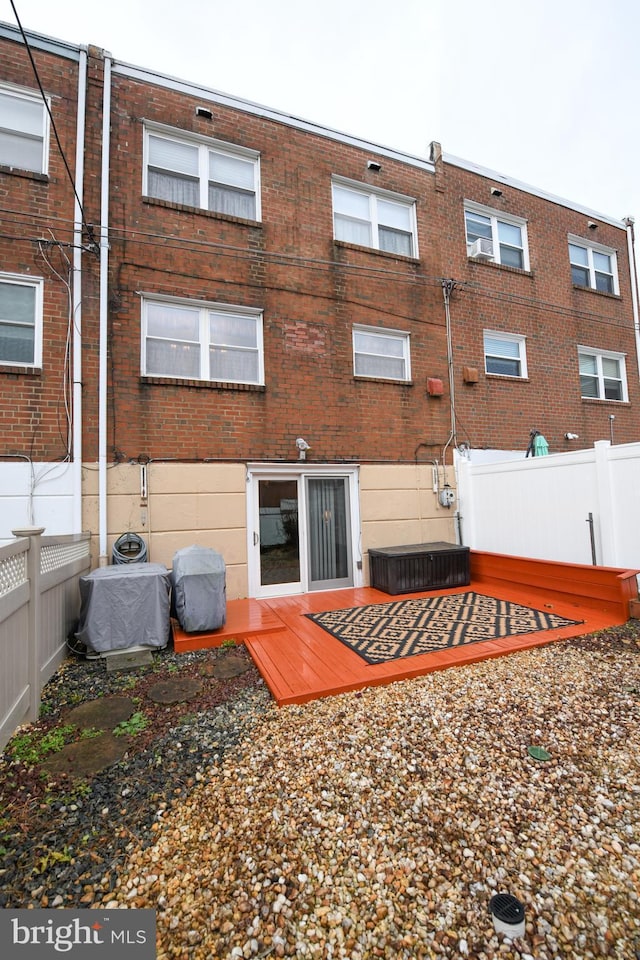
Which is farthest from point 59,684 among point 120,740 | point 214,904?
point 214,904

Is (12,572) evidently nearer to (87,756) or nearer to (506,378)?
(87,756)

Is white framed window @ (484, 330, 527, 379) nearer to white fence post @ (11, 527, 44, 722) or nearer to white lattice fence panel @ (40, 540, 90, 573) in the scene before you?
white lattice fence panel @ (40, 540, 90, 573)

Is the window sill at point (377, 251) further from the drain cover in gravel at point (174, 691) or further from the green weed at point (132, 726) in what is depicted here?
the green weed at point (132, 726)

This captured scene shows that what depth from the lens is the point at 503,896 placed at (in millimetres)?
1661

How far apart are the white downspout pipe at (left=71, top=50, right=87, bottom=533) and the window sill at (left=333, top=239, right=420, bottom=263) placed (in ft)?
13.7

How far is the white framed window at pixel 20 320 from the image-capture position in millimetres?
5832

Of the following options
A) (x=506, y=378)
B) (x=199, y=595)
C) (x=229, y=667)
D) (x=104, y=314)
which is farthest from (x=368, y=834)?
(x=506, y=378)

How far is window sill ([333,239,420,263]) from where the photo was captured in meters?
7.80

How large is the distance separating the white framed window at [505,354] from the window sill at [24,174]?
8198 mm

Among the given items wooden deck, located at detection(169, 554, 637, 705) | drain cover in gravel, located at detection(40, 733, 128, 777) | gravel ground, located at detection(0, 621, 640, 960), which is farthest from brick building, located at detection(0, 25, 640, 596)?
gravel ground, located at detection(0, 621, 640, 960)

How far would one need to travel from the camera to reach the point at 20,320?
232 inches

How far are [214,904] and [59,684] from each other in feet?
9.76

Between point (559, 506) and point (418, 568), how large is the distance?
243 cm

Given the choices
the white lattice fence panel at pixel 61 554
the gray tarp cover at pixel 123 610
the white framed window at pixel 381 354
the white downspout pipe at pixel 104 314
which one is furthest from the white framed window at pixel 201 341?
the gray tarp cover at pixel 123 610
